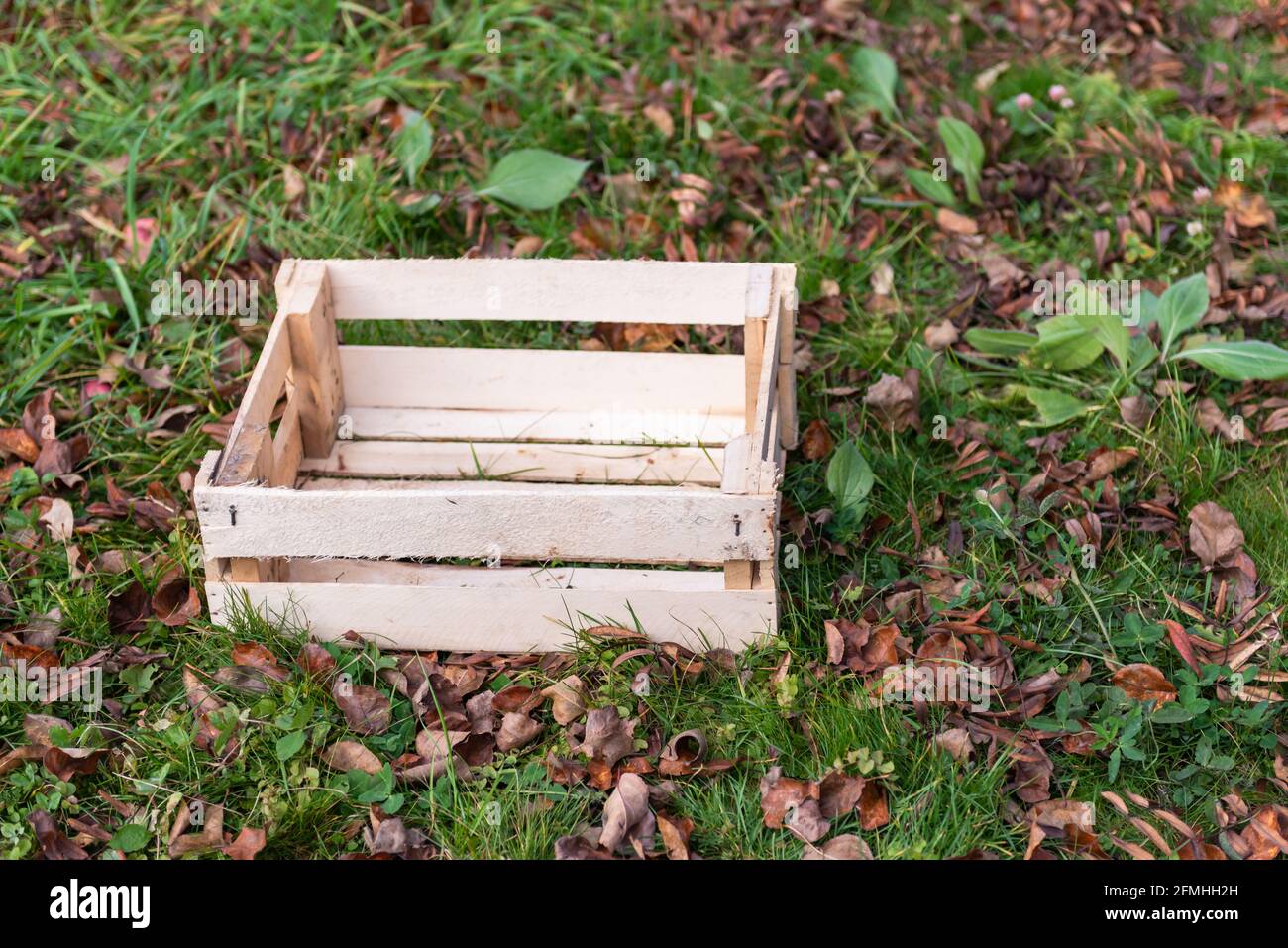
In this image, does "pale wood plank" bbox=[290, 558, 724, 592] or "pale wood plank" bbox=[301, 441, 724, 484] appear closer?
"pale wood plank" bbox=[290, 558, 724, 592]

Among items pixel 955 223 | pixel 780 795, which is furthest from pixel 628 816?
pixel 955 223

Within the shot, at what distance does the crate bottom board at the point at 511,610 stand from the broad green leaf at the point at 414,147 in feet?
5.29

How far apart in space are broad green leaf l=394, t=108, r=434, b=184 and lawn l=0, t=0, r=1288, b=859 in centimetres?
1

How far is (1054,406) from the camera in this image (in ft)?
12.3

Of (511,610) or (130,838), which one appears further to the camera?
(511,610)

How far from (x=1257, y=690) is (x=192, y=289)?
301 centimetres

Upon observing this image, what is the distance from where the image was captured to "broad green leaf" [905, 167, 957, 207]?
4.42m

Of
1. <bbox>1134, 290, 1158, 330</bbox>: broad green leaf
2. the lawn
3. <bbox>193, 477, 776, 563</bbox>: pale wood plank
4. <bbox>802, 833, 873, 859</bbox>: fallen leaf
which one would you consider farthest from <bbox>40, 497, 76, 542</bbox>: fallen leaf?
<bbox>1134, 290, 1158, 330</bbox>: broad green leaf

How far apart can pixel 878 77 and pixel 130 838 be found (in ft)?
10.8

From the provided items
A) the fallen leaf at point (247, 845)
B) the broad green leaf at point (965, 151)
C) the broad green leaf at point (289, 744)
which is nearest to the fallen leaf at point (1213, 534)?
the broad green leaf at point (965, 151)

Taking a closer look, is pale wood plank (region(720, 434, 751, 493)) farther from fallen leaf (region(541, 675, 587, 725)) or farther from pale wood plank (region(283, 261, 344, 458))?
pale wood plank (region(283, 261, 344, 458))

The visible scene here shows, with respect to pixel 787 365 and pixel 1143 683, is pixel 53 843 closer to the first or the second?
pixel 787 365

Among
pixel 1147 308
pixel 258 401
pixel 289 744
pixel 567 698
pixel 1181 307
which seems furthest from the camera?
pixel 1147 308
